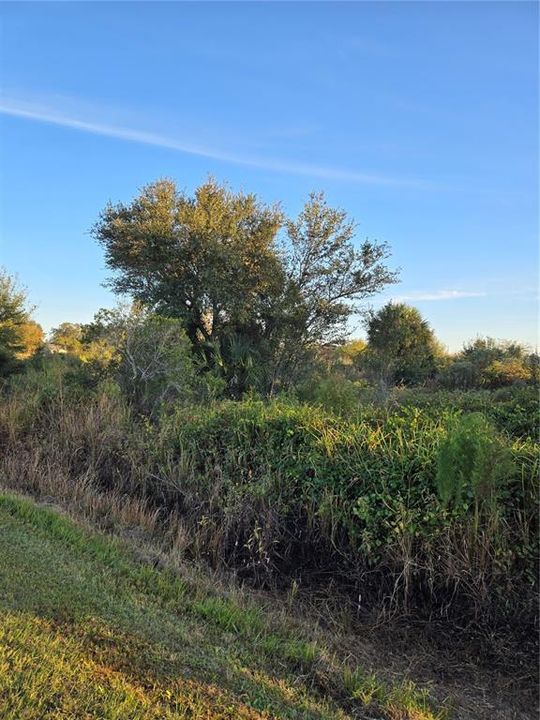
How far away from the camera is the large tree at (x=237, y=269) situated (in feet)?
57.0

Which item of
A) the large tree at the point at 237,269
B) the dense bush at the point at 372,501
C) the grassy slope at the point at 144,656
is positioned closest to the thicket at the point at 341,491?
the dense bush at the point at 372,501

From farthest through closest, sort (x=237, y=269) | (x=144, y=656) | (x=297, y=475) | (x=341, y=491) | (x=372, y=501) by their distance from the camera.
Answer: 1. (x=237, y=269)
2. (x=297, y=475)
3. (x=341, y=491)
4. (x=372, y=501)
5. (x=144, y=656)

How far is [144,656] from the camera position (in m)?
2.88

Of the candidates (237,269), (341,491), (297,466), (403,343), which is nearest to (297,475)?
(297,466)

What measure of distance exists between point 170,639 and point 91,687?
0.73 meters

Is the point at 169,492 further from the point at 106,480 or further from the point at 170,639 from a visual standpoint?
the point at 170,639

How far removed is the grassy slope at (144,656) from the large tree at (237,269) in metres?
12.5

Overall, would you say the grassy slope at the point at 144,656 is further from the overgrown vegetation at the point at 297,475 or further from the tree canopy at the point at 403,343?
the tree canopy at the point at 403,343

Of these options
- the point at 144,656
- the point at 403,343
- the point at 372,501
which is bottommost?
the point at 144,656

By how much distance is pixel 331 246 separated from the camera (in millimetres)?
18688

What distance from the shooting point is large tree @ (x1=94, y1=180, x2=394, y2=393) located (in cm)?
1736

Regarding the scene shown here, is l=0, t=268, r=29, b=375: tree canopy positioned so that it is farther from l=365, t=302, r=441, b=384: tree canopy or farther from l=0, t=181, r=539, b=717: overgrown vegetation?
l=365, t=302, r=441, b=384: tree canopy

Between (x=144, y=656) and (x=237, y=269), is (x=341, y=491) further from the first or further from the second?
(x=237, y=269)

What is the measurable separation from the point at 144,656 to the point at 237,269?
611 inches
